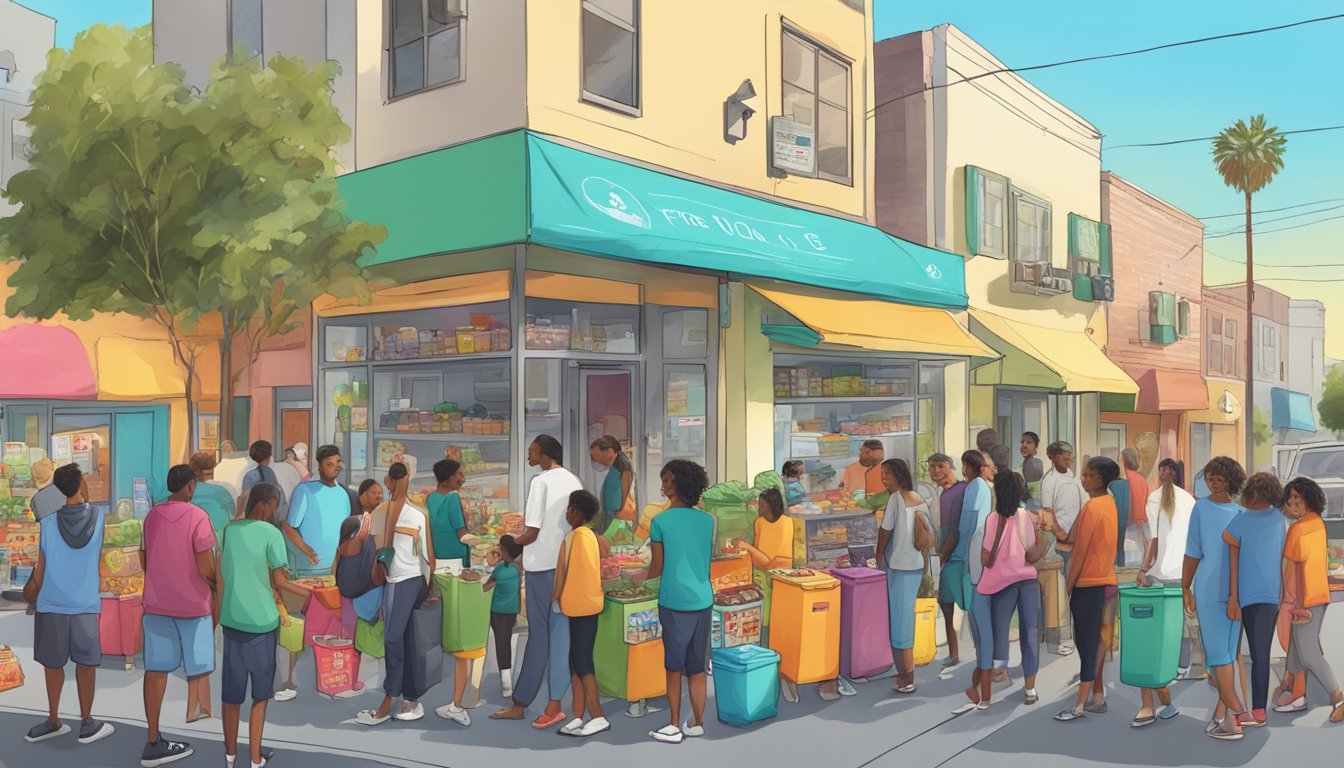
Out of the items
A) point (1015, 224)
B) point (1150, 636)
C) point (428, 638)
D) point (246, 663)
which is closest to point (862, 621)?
point (1150, 636)

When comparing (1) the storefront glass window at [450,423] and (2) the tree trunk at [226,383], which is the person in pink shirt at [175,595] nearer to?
(1) the storefront glass window at [450,423]

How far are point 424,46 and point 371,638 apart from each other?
6828 millimetres

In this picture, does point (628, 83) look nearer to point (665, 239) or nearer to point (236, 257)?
point (665, 239)

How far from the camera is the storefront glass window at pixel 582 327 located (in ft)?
35.7

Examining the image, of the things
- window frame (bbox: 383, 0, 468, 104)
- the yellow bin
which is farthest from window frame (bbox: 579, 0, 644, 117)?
the yellow bin

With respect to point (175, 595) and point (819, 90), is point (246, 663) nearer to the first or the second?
point (175, 595)

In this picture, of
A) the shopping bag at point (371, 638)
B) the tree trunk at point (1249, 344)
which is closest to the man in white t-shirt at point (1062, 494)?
the shopping bag at point (371, 638)

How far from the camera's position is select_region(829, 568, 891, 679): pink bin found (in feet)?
27.0

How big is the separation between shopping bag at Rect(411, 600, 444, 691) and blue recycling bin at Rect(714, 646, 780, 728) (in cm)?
203

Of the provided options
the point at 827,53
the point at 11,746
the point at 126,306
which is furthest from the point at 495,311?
the point at 827,53

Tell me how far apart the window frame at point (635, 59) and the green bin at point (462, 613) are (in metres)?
5.62

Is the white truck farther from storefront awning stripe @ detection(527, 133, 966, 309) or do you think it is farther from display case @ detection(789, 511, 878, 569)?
display case @ detection(789, 511, 878, 569)

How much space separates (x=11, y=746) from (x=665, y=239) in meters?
7.05

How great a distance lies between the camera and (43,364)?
14.8m
